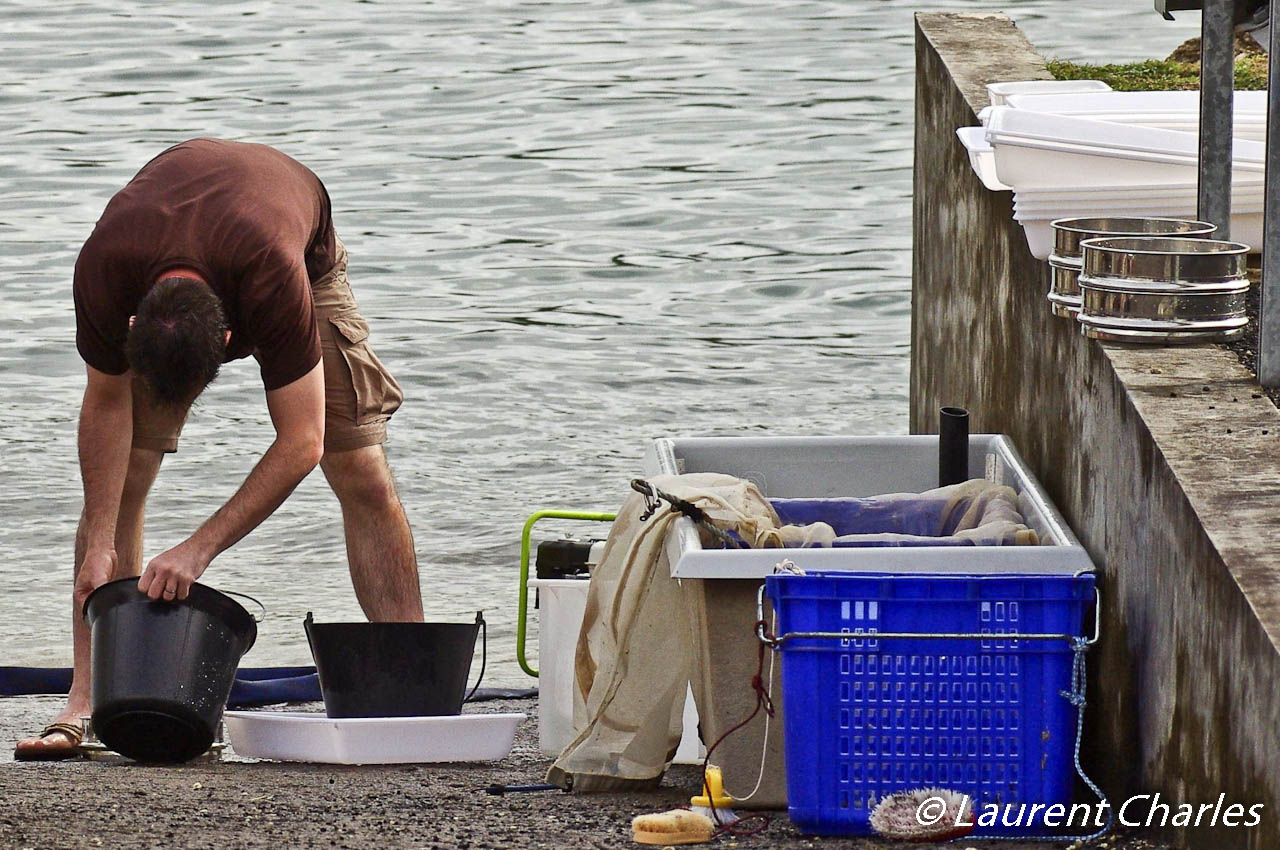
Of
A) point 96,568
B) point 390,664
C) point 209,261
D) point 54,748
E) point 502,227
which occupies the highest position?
point 209,261

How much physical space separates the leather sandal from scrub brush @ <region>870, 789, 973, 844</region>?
2.44 m

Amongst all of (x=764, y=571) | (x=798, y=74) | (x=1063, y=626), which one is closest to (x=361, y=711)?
(x=764, y=571)

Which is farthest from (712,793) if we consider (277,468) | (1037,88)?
(1037,88)

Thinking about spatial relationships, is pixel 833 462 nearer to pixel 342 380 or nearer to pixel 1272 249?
pixel 1272 249

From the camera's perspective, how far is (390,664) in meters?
5.35

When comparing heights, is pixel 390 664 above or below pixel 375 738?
above

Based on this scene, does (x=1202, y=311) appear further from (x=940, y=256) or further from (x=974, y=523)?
(x=940, y=256)

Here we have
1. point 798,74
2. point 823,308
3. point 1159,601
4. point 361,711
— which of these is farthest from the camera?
point 798,74

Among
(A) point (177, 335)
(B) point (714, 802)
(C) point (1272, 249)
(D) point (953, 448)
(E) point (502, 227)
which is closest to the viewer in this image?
(B) point (714, 802)

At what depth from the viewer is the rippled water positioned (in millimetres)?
10125

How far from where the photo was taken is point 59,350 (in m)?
13.2

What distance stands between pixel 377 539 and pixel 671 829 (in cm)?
237

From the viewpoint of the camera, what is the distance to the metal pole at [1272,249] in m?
4.52

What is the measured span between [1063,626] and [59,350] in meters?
10.2
